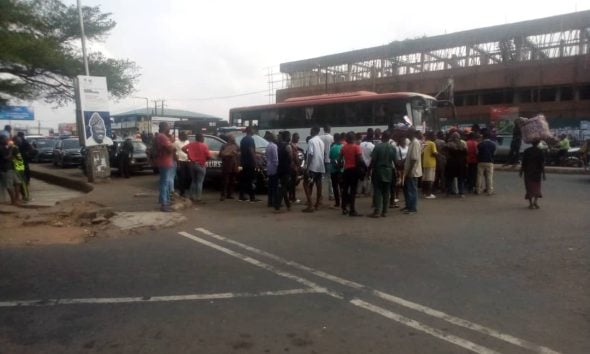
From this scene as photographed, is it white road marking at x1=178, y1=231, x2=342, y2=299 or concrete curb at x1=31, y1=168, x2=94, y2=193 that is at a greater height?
concrete curb at x1=31, y1=168, x2=94, y2=193

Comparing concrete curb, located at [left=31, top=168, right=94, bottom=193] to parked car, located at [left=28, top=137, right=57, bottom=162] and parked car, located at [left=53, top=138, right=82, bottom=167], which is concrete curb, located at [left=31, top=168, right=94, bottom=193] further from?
parked car, located at [left=28, top=137, right=57, bottom=162]

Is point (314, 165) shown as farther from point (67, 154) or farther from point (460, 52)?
point (460, 52)

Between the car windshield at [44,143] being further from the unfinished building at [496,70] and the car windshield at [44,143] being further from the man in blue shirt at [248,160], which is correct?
the man in blue shirt at [248,160]

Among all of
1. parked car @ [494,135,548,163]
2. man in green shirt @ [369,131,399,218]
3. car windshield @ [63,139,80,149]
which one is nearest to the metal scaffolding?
parked car @ [494,135,548,163]

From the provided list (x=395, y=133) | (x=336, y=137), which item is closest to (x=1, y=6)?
(x=336, y=137)

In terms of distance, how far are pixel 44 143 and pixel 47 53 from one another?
58.5 ft

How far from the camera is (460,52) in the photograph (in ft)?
121

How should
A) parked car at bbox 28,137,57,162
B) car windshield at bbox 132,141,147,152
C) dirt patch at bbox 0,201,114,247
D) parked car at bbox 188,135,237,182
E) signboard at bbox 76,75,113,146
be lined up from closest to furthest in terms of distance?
dirt patch at bbox 0,201,114,247
parked car at bbox 188,135,237,182
signboard at bbox 76,75,113,146
car windshield at bbox 132,141,147,152
parked car at bbox 28,137,57,162

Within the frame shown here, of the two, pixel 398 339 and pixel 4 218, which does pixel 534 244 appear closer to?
pixel 398 339

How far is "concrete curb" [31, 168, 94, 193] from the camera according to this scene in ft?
50.8

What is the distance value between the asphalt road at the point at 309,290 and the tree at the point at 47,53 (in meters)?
11.5

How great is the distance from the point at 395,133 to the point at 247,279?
7.61 metres

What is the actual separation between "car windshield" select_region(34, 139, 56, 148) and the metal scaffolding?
2309 cm

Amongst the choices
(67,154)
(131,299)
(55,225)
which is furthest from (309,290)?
(67,154)
